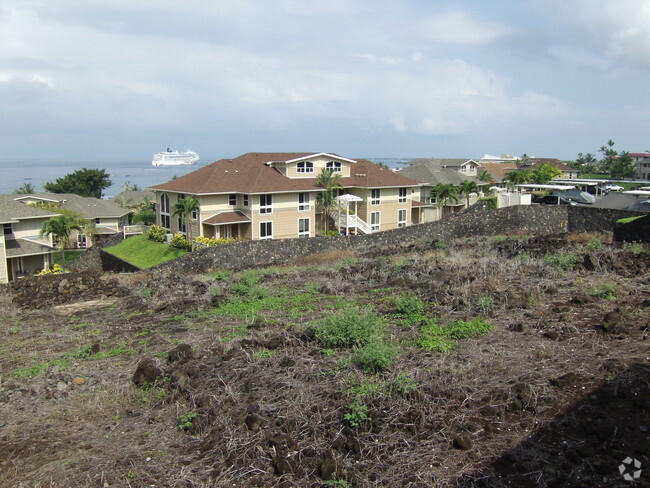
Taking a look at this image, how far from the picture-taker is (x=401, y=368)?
7250 mm

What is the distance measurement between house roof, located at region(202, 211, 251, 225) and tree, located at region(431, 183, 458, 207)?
19787 millimetres

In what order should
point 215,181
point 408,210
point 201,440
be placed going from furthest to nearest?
1. point 408,210
2. point 215,181
3. point 201,440

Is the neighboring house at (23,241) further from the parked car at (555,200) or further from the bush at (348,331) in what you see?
the parked car at (555,200)

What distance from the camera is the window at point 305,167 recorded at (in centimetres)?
3747

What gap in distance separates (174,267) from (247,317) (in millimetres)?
13716

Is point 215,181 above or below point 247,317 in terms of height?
above

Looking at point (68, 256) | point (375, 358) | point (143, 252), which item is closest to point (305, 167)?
point (143, 252)

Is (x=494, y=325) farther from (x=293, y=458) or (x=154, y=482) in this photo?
(x=154, y=482)

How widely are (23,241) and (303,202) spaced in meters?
18.1

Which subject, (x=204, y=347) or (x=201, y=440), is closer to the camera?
(x=201, y=440)

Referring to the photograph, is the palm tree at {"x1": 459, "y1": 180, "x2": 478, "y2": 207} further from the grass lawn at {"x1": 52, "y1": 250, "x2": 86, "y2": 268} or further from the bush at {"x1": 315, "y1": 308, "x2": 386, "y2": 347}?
the bush at {"x1": 315, "y1": 308, "x2": 386, "y2": 347}

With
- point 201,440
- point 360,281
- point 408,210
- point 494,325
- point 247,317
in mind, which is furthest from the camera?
point 408,210

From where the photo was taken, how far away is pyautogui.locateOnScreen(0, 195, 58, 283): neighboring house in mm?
33031

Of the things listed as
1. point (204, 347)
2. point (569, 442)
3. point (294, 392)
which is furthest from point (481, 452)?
point (204, 347)
